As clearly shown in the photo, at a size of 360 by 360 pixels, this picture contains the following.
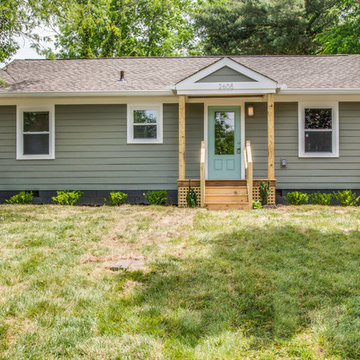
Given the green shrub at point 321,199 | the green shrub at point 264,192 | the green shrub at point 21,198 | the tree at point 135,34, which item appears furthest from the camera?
the tree at point 135,34

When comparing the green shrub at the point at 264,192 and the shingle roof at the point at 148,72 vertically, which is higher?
the shingle roof at the point at 148,72

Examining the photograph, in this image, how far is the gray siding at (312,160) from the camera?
8.82 m

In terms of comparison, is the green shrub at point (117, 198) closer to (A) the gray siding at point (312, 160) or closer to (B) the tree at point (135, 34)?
(A) the gray siding at point (312, 160)

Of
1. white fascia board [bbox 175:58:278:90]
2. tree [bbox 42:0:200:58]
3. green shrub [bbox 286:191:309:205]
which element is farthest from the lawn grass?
tree [bbox 42:0:200:58]

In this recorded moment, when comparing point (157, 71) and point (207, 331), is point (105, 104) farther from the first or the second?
point (207, 331)

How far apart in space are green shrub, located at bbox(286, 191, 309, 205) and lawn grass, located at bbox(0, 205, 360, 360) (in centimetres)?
284

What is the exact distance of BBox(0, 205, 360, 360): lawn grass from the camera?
7.37ft

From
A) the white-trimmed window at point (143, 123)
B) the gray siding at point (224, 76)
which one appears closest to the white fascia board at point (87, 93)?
the white-trimmed window at point (143, 123)

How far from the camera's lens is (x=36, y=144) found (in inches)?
368

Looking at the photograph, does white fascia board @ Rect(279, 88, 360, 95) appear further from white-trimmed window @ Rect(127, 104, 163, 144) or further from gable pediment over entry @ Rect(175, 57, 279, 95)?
white-trimmed window @ Rect(127, 104, 163, 144)

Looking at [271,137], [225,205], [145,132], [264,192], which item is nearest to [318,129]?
[271,137]

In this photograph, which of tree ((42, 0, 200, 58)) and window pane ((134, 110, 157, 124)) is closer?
window pane ((134, 110, 157, 124))

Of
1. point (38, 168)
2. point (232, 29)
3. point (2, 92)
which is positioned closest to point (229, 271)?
point (38, 168)

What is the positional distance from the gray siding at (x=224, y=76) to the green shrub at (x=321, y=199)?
3247mm
